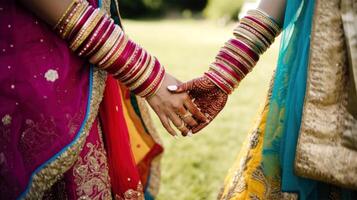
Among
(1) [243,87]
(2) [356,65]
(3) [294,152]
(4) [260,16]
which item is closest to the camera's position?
(2) [356,65]

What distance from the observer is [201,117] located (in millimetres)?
1459

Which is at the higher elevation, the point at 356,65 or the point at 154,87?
the point at 356,65

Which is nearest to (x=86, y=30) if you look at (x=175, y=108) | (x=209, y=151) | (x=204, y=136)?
(x=175, y=108)

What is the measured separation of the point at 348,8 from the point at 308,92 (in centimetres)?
23

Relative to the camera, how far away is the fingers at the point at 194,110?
4.67 ft

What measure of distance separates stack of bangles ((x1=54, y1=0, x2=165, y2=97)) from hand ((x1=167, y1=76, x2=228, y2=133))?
128mm

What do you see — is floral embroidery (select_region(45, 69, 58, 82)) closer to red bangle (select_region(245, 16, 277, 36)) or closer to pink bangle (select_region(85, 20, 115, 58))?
pink bangle (select_region(85, 20, 115, 58))

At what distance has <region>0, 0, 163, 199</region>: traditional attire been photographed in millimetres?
1170

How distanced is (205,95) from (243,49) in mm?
193

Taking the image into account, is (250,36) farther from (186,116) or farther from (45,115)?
(45,115)

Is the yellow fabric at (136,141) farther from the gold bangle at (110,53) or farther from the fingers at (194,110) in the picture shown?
the gold bangle at (110,53)

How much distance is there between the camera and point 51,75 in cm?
121

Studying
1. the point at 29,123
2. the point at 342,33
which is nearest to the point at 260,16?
the point at 342,33

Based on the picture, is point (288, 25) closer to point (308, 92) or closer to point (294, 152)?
point (308, 92)
